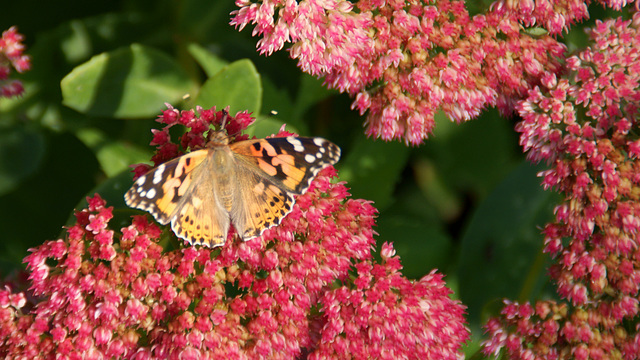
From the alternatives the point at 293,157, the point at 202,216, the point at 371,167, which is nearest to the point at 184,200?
the point at 202,216

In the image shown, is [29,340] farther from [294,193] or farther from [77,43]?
[77,43]

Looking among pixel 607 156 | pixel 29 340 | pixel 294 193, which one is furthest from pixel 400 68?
pixel 29 340

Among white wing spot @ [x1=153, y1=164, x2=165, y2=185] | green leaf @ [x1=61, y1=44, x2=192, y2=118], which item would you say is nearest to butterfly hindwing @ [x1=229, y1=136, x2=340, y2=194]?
white wing spot @ [x1=153, y1=164, x2=165, y2=185]

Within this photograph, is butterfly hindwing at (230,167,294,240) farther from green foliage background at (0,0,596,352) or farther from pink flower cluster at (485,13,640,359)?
pink flower cluster at (485,13,640,359)

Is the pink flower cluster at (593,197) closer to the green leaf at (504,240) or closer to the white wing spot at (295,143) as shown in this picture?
the green leaf at (504,240)

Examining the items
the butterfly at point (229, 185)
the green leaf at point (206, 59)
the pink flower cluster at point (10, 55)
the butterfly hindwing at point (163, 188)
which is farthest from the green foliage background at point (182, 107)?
the butterfly hindwing at point (163, 188)

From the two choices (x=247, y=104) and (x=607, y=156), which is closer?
(x=607, y=156)

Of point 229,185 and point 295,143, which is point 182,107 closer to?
point 229,185
